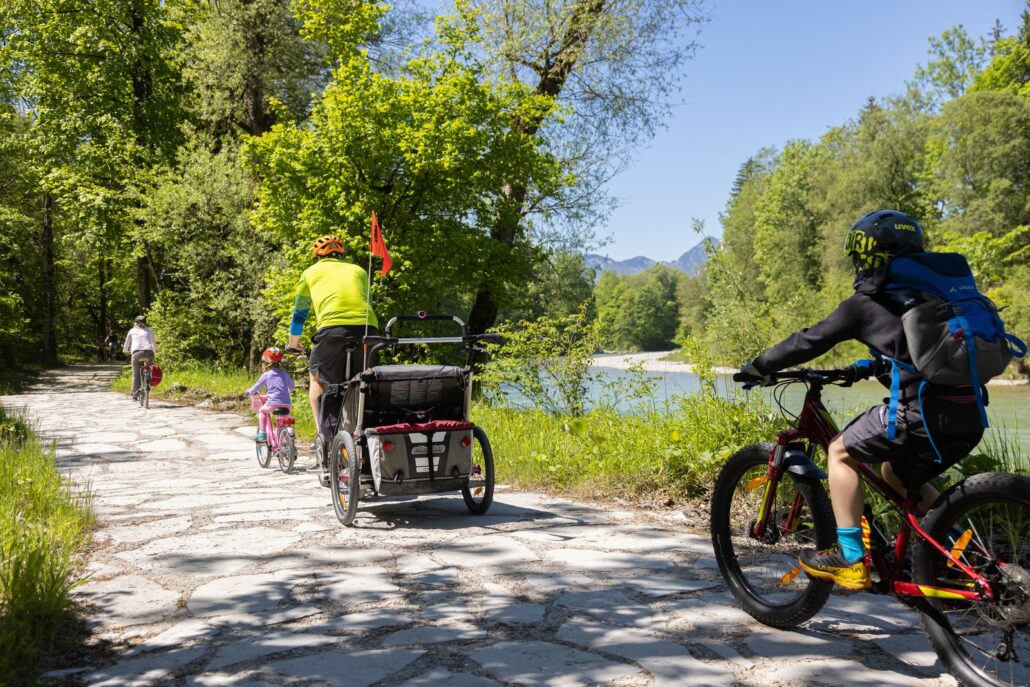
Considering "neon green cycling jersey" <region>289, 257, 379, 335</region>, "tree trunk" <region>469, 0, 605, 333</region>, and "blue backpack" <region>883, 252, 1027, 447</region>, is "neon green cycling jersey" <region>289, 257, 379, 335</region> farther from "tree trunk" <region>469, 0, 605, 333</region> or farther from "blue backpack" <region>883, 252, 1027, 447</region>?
"tree trunk" <region>469, 0, 605, 333</region>

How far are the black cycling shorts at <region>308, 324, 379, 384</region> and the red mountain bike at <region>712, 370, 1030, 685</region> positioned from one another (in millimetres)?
3635

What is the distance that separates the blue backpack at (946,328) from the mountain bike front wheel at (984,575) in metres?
0.26

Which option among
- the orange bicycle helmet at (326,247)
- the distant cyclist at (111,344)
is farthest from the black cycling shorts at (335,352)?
the distant cyclist at (111,344)

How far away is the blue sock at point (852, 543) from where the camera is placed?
3.11m

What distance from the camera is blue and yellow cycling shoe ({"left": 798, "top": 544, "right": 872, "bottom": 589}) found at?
3.08m

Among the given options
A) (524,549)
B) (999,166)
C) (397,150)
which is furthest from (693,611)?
(999,166)

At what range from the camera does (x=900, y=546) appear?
Result: 310 cm

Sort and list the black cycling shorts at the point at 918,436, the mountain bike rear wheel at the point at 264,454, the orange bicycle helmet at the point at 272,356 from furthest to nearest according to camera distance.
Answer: the orange bicycle helmet at the point at 272,356, the mountain bike rear wheel at the point at 264,454, the black cycling shorts at the point at 918,436

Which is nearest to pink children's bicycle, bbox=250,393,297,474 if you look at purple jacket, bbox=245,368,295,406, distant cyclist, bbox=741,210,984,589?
purple jacket, bbox=245,368,295,406

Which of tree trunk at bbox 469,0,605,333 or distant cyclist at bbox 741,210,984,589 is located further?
tree trunk at bbox 469,0,605,333

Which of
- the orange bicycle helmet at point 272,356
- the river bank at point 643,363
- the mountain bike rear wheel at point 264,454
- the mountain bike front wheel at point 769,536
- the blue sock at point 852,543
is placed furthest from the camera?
the river bank at point 643,363

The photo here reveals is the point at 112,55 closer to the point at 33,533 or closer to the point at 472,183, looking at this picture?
the point at 472,183

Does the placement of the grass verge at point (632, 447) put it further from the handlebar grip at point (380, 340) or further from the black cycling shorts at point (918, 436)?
the black cycling shorts at point (918, 436)

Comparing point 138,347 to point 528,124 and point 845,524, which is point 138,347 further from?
point 845,524
